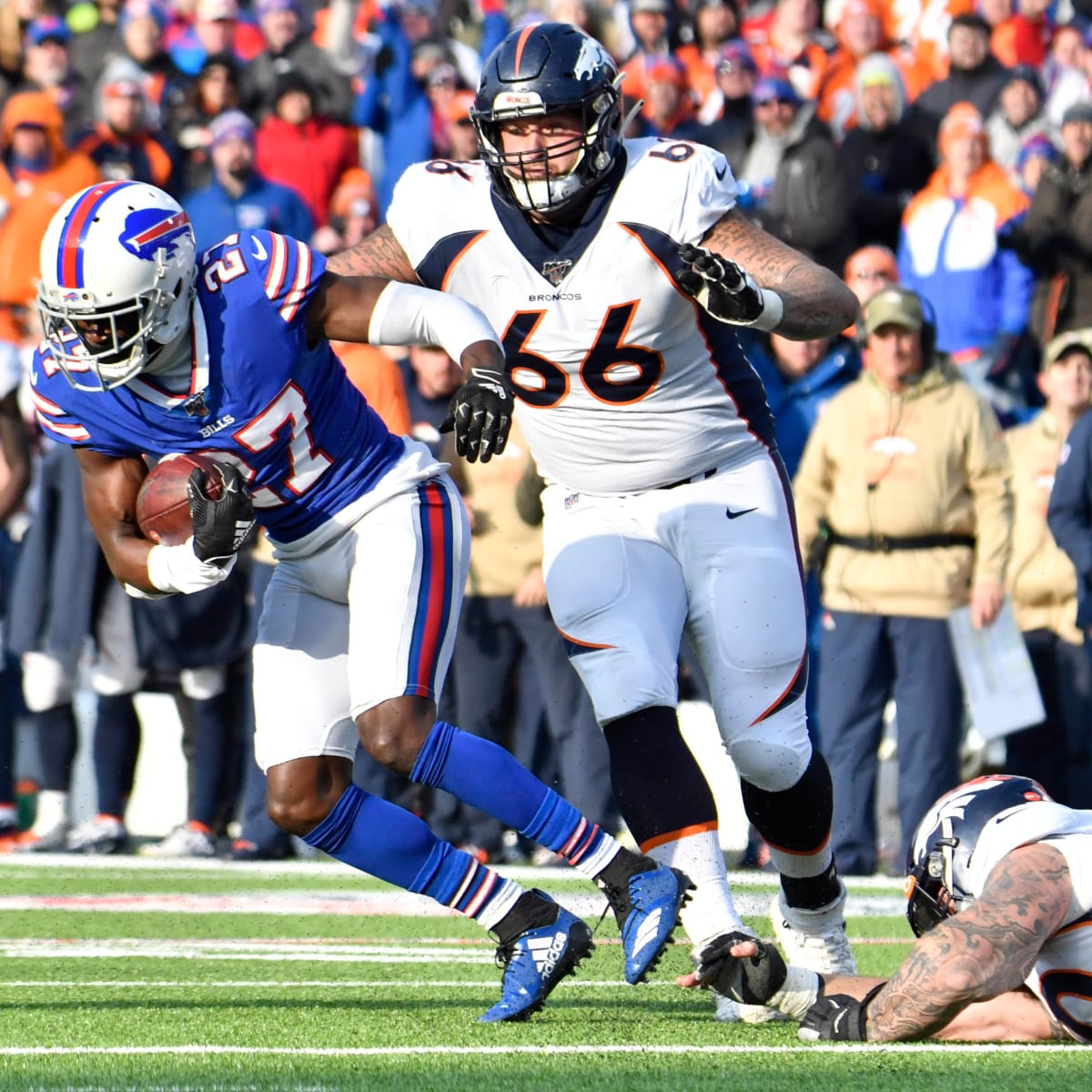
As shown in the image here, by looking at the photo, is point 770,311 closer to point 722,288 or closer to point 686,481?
point 722,288

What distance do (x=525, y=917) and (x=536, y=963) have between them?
0.14 metres

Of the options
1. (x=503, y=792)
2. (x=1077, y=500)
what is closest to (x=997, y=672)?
(x=1077, y=500)

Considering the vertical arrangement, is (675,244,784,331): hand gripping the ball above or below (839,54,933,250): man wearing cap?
below

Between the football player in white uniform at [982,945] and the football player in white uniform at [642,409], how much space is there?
369mm

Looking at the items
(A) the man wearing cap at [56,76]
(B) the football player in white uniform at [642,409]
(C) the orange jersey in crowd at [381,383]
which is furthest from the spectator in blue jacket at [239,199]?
(B) the football player in white uniform at [642,409]

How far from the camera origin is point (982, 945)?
13.2 ft

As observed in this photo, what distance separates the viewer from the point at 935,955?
4.10 meters

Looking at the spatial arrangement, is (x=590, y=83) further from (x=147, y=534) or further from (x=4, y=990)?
(x=4, y=990)

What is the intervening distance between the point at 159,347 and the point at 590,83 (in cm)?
118

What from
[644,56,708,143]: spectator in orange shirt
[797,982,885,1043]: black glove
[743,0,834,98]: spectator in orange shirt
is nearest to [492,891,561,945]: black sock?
[797,982,885,1043]: black glove

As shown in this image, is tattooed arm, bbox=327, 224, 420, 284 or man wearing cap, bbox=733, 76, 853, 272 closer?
tattooed arm, bbox=327, 224, 420, 284

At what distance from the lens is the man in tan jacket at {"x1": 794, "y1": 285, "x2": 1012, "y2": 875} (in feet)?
26.9

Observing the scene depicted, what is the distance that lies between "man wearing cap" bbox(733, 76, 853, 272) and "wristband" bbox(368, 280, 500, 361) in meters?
5.37

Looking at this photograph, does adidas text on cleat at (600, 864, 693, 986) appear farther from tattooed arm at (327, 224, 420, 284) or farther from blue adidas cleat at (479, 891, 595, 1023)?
tattooed arm at (327, 224, 420, 284)
